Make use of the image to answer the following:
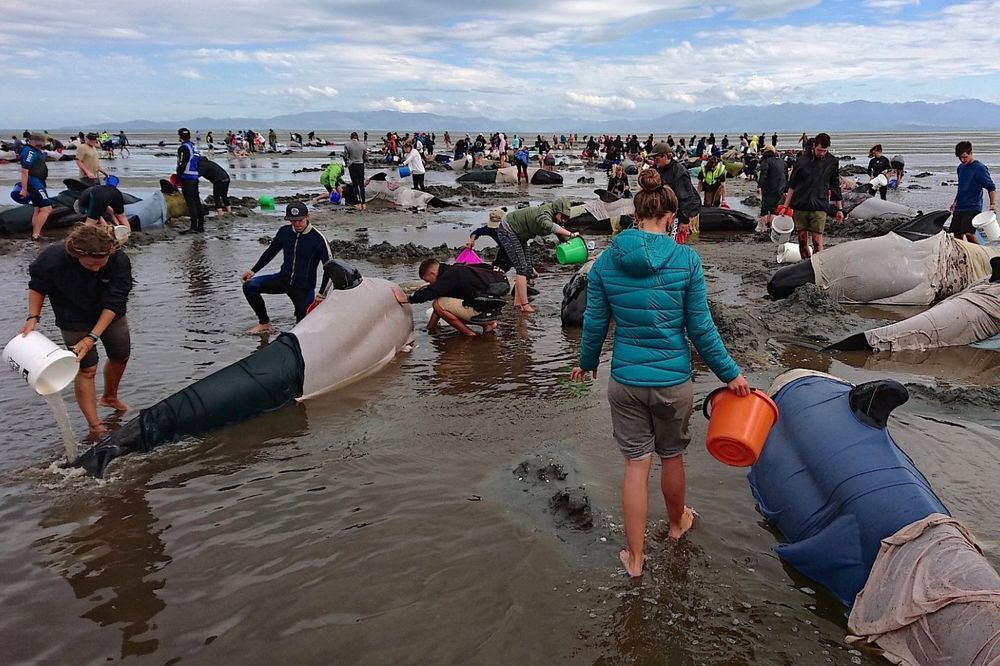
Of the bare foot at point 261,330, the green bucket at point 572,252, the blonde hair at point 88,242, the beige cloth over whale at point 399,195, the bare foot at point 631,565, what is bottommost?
the bare foot at point 631,565

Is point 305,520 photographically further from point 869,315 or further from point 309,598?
point 869,315

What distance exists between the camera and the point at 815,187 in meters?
9.15

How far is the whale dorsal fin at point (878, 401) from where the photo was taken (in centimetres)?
330

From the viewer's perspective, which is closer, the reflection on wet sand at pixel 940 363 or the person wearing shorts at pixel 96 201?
the reflection on wet sand at pixel 940 363

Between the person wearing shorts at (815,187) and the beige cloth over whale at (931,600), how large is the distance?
729 cm

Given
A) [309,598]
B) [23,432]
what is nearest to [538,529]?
[309,598]

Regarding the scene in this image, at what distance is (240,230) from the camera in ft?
48.6

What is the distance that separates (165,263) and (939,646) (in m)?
11.7

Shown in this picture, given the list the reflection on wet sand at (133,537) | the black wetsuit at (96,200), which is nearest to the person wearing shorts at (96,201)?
the black wetsuit at (96,200)

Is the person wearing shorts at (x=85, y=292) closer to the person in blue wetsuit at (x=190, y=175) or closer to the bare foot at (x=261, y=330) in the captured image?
the bare foot at (x=261, y=330)

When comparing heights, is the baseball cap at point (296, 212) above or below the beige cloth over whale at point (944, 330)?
above

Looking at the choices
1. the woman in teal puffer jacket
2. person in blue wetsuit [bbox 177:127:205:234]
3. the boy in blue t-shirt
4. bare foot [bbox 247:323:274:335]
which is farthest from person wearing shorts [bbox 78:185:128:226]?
the boy in blue t-shirt

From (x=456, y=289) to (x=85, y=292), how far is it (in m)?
3.51

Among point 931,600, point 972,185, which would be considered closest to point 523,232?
point 972,185
